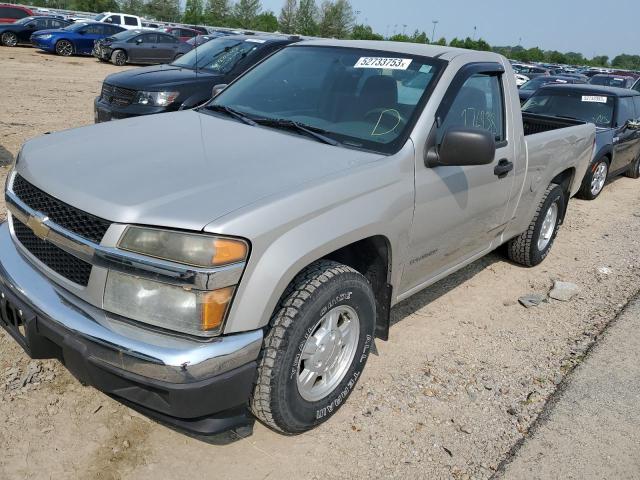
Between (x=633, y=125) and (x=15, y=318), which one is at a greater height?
(x=633, y=125)

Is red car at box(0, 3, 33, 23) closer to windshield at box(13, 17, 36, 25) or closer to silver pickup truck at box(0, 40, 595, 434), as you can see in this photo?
windshield at box(13, 17, 36, 25)

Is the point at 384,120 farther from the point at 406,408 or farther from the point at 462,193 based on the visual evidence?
the point at 406,408

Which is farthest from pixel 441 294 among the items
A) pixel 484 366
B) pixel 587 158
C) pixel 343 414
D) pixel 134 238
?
pixel 134 238

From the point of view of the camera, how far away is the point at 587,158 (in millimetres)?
5875

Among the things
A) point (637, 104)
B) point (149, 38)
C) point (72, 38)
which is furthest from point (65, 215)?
point (72, 38)

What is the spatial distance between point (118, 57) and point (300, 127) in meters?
22.0

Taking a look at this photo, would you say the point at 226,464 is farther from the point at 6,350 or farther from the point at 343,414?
the point at 6,350

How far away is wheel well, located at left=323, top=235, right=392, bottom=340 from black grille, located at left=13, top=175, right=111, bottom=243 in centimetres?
118

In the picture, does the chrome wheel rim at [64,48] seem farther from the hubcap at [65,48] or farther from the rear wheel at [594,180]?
the rear wheel at [594,180]

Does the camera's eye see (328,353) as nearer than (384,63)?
Yes

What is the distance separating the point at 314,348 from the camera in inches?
112

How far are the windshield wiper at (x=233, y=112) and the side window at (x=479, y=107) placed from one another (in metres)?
1.13

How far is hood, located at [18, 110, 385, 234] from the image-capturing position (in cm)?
238

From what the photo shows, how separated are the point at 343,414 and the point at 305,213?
125 centimetres
